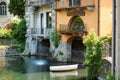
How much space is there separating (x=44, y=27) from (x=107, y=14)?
524 inches

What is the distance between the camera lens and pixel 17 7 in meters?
59.4

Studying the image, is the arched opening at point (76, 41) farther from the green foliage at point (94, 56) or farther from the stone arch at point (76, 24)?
the green foliage at point (94, 56)

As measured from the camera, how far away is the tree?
58.7 metres

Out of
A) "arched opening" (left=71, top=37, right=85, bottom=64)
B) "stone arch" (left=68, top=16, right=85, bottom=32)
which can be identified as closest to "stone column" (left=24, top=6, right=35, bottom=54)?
"arched opening" (left=71, top=37, right=85, bottom=64)

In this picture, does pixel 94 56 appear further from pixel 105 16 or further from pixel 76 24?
pixel 76 24

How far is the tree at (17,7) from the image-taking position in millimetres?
58719

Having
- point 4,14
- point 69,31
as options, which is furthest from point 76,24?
point 4,14

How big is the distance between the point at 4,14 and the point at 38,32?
866 inches

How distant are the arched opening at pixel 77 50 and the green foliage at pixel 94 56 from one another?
11.6 metres

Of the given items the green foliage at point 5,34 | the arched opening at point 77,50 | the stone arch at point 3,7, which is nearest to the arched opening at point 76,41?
the arched opening at point 77,50

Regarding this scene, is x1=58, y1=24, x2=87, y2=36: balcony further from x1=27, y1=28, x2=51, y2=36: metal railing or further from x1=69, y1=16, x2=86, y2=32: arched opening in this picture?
x1=27, y1=28, x2=51, y2=36: metal railing

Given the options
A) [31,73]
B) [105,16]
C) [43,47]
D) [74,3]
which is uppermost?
[74,3]

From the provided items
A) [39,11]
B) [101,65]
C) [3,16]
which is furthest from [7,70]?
[3,16]

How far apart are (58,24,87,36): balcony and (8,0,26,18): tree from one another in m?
19.6
